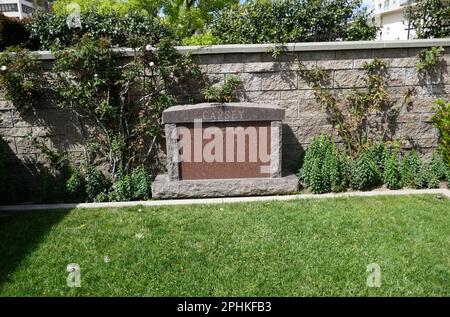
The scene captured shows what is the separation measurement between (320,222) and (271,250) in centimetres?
87

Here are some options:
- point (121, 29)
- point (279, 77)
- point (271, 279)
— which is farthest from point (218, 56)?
point (271, 279)

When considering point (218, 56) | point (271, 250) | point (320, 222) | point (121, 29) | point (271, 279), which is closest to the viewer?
point (271, 279)

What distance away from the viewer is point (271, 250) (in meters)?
3.37

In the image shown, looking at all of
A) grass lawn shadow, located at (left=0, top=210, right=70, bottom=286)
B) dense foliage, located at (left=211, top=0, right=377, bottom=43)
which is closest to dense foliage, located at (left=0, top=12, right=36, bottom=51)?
dense foliage, located at (left=211, top=0, right=377, bottom=43)

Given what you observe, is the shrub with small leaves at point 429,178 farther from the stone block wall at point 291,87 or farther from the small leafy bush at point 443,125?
the stone block wall at point 291,87

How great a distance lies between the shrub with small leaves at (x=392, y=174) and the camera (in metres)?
5.08

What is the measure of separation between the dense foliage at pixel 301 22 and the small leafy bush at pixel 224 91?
177 cm

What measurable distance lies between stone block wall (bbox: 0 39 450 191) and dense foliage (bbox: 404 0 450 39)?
94cm

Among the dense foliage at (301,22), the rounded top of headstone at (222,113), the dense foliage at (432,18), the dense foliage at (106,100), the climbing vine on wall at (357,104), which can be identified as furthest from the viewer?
the dense foliage at (301,22)

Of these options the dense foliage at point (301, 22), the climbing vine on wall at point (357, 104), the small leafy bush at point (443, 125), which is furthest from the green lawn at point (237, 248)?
the dense foliage at point (301, 22)

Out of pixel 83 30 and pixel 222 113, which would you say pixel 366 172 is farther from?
pixel 83 30

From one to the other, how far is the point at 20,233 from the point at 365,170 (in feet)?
14.3
